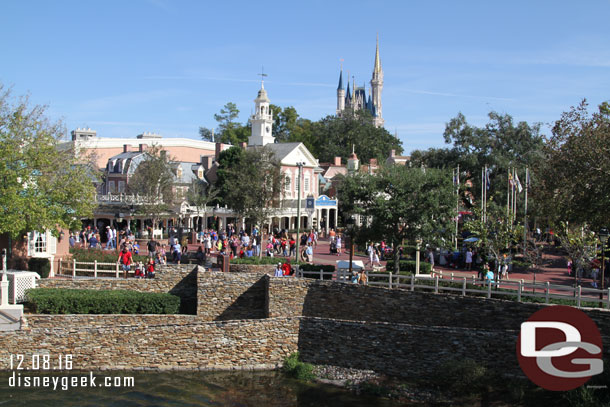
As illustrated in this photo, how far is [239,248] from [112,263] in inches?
328

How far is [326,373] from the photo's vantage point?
2148cm

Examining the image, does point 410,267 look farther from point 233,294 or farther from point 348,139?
point 348,139

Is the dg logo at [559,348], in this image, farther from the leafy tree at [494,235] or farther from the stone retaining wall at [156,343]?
the stone retaining wall at [156,343]

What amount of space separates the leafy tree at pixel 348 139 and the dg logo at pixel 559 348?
224 feet

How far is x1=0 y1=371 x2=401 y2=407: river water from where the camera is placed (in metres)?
18.1

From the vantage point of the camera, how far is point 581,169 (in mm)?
21047

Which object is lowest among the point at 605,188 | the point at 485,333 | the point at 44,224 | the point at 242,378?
the point at 242,378

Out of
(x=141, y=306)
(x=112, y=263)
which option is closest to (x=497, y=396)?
(x=141, y=306)

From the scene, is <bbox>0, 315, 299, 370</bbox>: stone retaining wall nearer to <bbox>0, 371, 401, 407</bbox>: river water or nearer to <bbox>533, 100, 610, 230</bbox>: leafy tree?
<bbox>0, 371, 401, 407</bbox>: river water

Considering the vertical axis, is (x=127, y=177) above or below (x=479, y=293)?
above

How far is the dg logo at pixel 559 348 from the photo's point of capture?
17594 mm

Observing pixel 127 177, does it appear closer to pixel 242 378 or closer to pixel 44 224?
pixel 44 224

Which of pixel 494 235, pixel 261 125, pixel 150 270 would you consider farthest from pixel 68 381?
pixel 261 125

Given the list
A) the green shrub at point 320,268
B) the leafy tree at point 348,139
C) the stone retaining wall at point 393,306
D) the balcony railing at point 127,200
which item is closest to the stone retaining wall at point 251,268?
the green shrub at point 320,268
